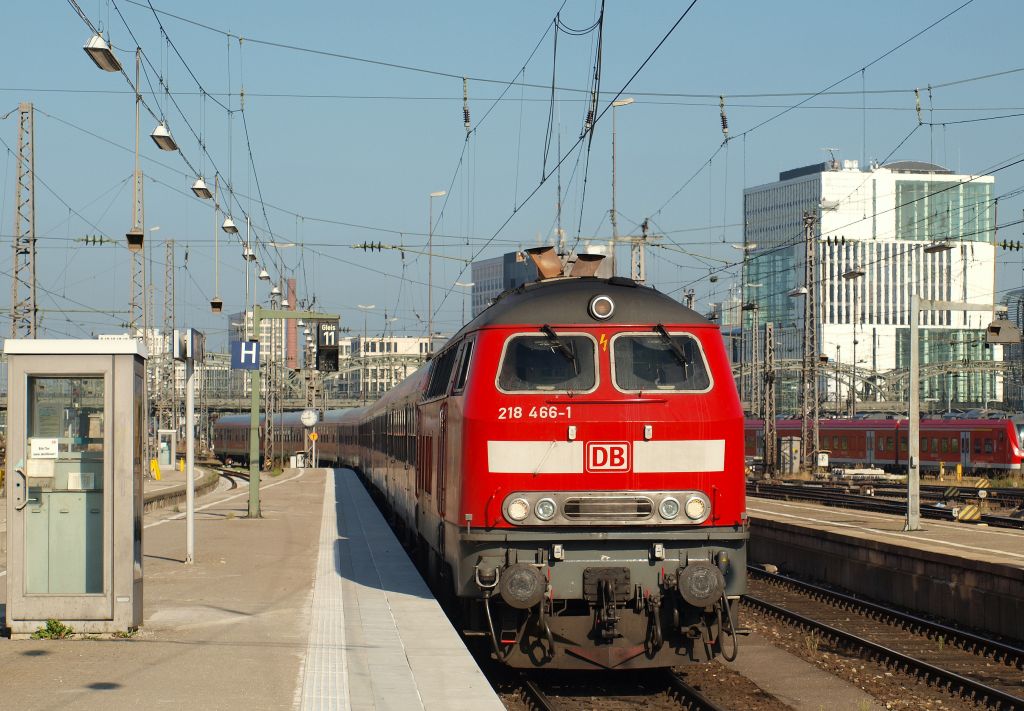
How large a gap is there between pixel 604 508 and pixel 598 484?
0.22m

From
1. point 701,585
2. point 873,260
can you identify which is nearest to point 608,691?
point 701,585

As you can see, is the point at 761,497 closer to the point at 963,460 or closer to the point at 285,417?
the point at 963,460

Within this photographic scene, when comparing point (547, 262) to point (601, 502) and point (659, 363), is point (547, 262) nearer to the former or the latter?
point (659, 363)

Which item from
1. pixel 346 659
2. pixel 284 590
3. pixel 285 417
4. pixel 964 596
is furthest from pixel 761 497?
pixel 285 417

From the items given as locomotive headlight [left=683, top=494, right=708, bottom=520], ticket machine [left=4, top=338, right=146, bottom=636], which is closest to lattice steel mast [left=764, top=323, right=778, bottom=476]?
locomotive headlight [left=683, top=494, right=708, bottom=520]

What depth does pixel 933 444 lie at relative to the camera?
177ft

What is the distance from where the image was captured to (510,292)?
41.4 ft

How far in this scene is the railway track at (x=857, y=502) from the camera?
1016 inches

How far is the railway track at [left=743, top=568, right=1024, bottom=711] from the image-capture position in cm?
1194

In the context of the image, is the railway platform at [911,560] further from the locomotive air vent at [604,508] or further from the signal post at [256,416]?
the signal post at [256,416]

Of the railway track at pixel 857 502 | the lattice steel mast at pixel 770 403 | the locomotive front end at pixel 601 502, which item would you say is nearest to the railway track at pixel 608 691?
the locomotive front end at pixel 601 502

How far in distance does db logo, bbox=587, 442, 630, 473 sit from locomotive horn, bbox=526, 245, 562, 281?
2668mm

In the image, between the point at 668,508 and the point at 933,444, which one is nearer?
the point at 668,508

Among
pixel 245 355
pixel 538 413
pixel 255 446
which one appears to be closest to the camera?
pixel 538 413
